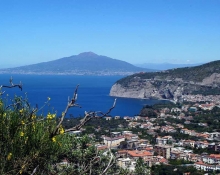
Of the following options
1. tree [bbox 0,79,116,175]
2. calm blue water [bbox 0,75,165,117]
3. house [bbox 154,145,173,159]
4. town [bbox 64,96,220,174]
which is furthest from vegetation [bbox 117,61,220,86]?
tree [bbox 0,79,116,175]

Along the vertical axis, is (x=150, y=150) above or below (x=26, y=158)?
below

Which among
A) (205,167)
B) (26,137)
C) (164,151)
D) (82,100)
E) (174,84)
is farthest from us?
(174,84)

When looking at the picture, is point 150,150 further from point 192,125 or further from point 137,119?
point 137,119

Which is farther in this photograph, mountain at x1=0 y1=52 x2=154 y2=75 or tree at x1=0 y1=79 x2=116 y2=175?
mountain at x1=0 y1=52 x2=154 y2=75

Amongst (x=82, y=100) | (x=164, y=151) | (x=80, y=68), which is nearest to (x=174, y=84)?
(x=82, y=100)

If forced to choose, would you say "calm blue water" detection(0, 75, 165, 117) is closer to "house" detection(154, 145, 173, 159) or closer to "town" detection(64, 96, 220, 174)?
"town" detection(64, 96, 220, 174)

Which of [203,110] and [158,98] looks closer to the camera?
[203,110]

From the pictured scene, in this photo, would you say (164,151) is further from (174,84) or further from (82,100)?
(174,84)

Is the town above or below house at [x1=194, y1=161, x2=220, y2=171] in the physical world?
below

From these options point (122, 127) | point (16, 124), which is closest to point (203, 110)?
point (122, 127)
